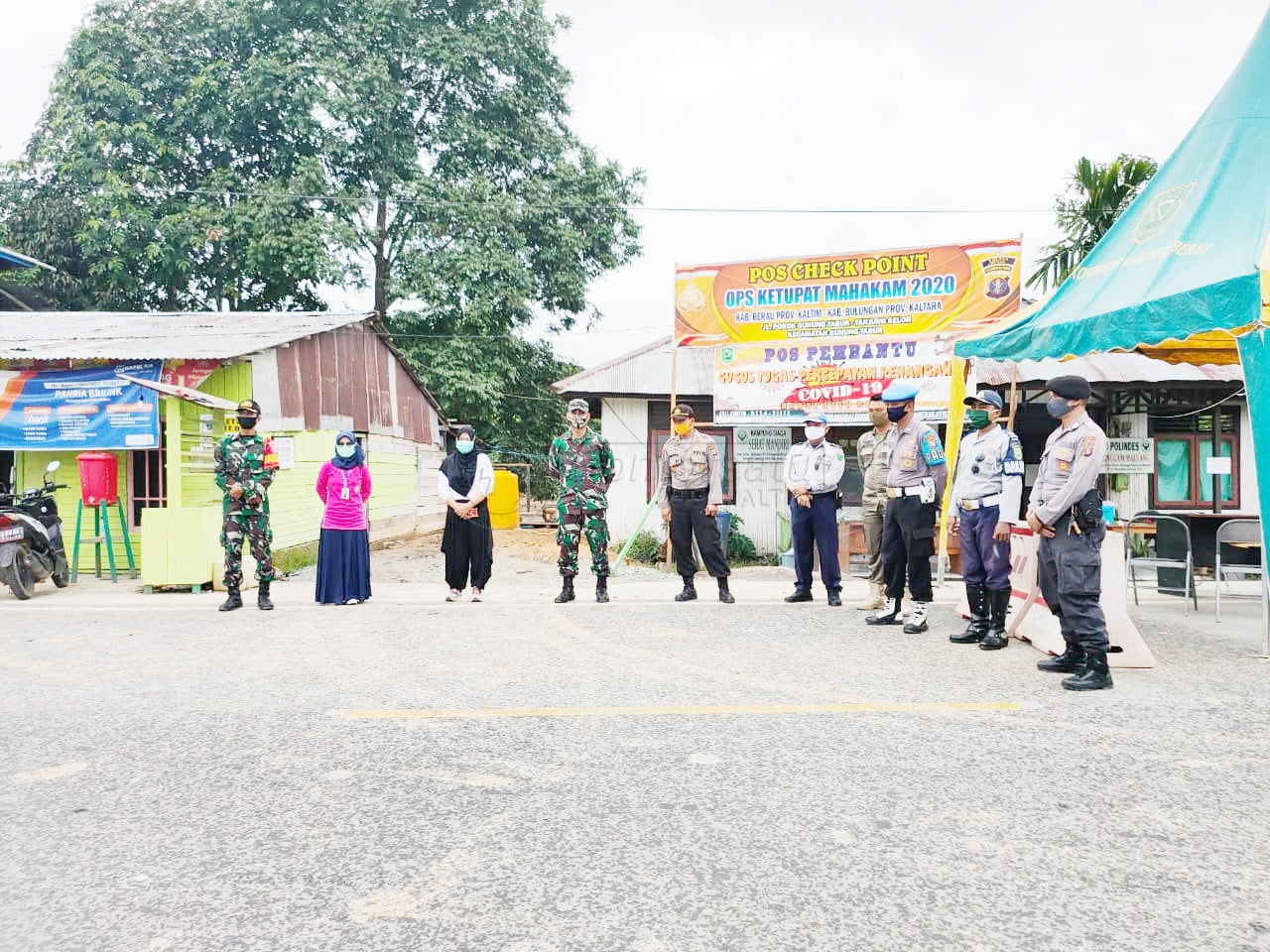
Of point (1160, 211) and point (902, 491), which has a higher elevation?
point (1160, 211)

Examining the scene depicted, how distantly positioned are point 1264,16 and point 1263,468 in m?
4.01

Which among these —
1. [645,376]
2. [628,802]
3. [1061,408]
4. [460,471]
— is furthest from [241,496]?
[645,376]

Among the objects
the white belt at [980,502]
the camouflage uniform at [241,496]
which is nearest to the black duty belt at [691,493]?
the white belt at [980,502]

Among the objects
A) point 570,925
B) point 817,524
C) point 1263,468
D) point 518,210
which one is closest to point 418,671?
→ point 570,925

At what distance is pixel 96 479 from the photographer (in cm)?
1107

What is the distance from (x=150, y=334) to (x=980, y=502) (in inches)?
467

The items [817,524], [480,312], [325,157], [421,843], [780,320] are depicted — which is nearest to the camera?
[421,843]

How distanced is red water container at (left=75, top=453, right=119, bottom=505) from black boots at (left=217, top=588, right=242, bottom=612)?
12.2ft

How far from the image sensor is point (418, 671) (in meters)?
5.70

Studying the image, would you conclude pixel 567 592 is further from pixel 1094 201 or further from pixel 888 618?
pixel 1094 201

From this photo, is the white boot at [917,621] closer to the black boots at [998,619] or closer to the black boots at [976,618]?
the black boots at [976,618]

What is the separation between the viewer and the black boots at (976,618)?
6746 mm

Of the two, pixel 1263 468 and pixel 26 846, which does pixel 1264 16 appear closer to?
pixel 1263 468

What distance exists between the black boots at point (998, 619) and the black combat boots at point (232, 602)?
6.47 m
